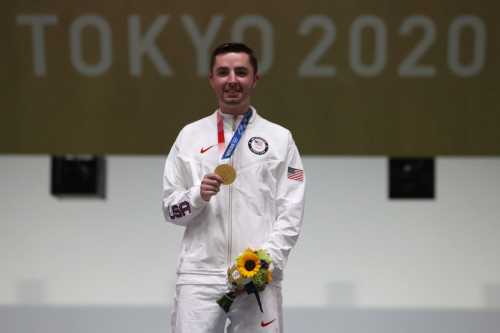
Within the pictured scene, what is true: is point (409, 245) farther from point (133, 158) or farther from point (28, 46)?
point (28, 46)

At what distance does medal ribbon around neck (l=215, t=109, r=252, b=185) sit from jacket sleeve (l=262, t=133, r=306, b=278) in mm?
175

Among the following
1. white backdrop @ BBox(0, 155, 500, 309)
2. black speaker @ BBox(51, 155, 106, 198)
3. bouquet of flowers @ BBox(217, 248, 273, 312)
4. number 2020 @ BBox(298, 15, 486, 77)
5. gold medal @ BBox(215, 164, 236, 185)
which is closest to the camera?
bouquet of flowers @ BBox(217, 248, 273, 312)

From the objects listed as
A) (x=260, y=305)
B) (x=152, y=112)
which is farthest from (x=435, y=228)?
(x=260, y=305)

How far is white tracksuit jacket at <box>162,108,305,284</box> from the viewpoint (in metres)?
3.16

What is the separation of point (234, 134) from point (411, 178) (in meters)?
3.92

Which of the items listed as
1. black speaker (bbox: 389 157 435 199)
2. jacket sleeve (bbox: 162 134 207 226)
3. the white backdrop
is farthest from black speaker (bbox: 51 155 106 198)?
jacket sleeve (bbox: 162 134 207 226)

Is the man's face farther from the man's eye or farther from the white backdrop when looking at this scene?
the white backdrop

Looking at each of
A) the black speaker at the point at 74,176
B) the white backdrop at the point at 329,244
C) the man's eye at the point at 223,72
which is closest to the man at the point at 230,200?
the man's eye at the point at 223,72

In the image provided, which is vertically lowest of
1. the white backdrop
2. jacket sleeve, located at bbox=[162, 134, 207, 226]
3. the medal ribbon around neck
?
the white backdrop

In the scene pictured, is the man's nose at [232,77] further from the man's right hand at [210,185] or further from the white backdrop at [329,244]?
the white backdrop at [329,244]

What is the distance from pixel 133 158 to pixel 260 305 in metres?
4.81

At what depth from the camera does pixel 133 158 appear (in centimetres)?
777

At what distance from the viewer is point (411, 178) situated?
698 cm

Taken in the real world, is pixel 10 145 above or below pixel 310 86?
below
